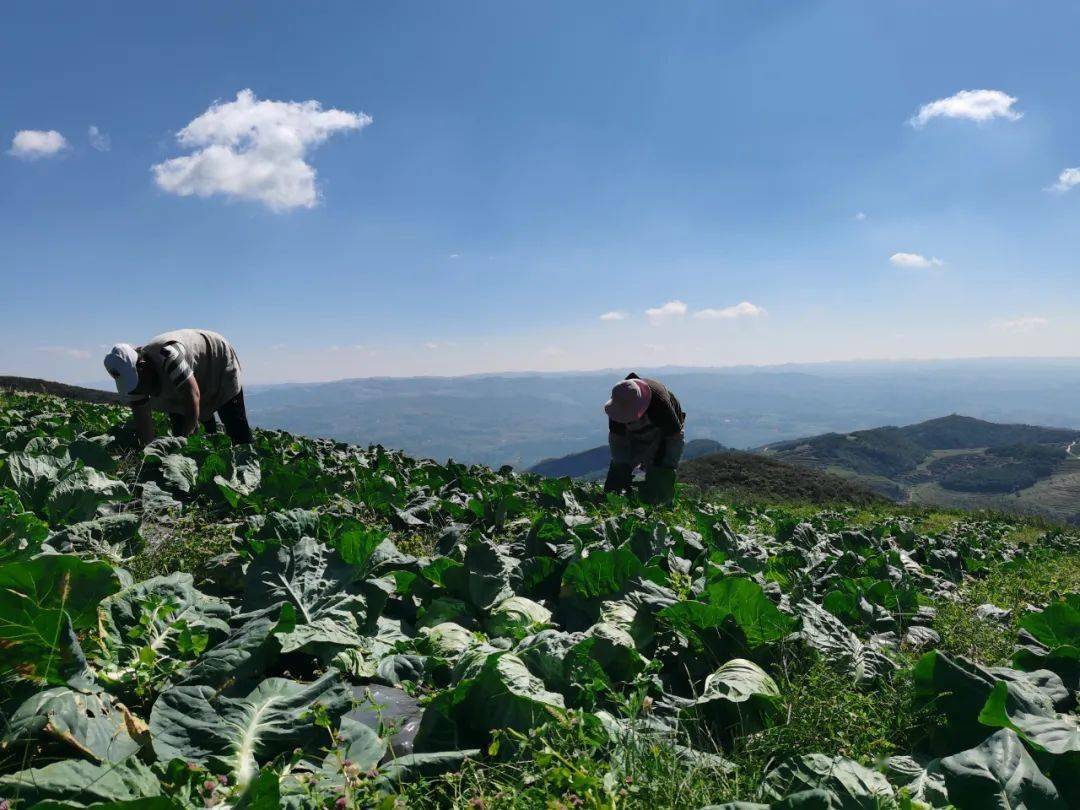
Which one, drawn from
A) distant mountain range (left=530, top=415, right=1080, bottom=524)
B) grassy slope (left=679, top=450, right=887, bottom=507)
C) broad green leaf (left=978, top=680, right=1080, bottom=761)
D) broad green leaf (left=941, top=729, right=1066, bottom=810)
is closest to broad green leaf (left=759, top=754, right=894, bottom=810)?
broad green leaf (left=941, top=729, right=1066, bottom=810)

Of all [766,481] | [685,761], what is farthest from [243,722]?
[766,481]

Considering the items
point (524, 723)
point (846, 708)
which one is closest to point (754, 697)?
point (846, 708)

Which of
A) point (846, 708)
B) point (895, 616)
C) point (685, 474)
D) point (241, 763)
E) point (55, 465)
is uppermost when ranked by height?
point (55, 465)

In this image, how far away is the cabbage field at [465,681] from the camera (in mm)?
1825

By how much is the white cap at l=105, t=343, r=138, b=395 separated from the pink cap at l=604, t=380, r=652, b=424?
21.4 ft

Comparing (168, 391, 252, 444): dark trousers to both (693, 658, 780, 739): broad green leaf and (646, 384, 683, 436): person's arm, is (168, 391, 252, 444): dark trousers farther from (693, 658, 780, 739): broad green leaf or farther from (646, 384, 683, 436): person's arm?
(693, 658, 780, 739): broad green leaf

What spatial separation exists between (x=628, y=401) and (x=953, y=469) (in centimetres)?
16853

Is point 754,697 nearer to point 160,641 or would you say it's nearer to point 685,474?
point 160,641

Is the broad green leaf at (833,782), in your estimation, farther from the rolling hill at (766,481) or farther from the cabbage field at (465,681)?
the rolling hill at (766,481)

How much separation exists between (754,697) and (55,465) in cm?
561

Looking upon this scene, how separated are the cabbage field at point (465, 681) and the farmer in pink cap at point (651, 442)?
522 cm

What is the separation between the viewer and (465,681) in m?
2.22

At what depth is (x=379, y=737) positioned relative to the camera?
2.13 m

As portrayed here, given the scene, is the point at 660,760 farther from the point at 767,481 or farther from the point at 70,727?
the point at 767,481
